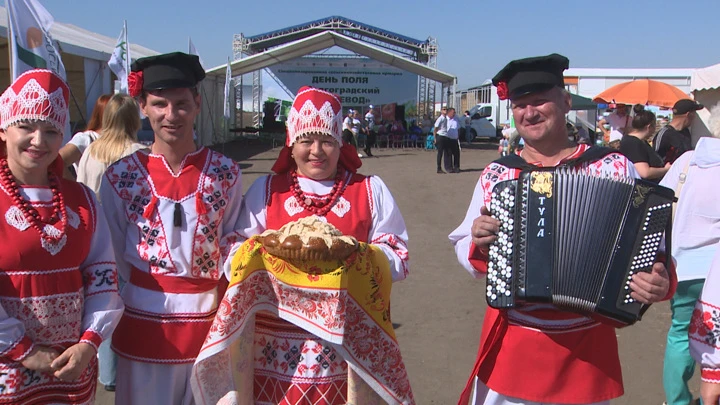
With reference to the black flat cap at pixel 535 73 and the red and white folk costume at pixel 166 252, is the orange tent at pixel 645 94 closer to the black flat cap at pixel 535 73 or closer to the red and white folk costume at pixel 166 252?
the black flat cap at pixel 535 73

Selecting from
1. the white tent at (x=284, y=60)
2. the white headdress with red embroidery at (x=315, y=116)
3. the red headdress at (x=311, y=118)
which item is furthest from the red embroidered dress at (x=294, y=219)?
Answer: the white tent at (x=284, y=60)

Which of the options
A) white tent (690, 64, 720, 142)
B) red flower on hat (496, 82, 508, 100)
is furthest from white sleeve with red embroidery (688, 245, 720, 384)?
white tent (690, 64, 720, 142)

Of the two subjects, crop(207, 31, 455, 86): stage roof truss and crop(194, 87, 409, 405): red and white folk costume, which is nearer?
crop(194, 87, 409, 405): red and white folk costume

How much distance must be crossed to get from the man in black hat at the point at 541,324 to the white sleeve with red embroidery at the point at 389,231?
0.29 metres

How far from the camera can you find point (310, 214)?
2.86 metres

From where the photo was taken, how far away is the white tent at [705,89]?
38.9 ft

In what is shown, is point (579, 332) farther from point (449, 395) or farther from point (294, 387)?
point (449, 395)

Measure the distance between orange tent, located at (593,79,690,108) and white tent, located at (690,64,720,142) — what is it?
117 centimetres

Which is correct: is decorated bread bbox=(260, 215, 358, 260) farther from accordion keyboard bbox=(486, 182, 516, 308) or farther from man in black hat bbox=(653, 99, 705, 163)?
man in black hat bbox=(653, 99, 705, 163)

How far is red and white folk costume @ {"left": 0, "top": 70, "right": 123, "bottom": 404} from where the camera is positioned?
95.0 inches

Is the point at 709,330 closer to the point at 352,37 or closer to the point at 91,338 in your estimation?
the point at 91,338

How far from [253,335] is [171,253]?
0.53 metres

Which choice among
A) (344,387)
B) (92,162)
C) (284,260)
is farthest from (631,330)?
(92,162)

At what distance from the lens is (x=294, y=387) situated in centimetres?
271
